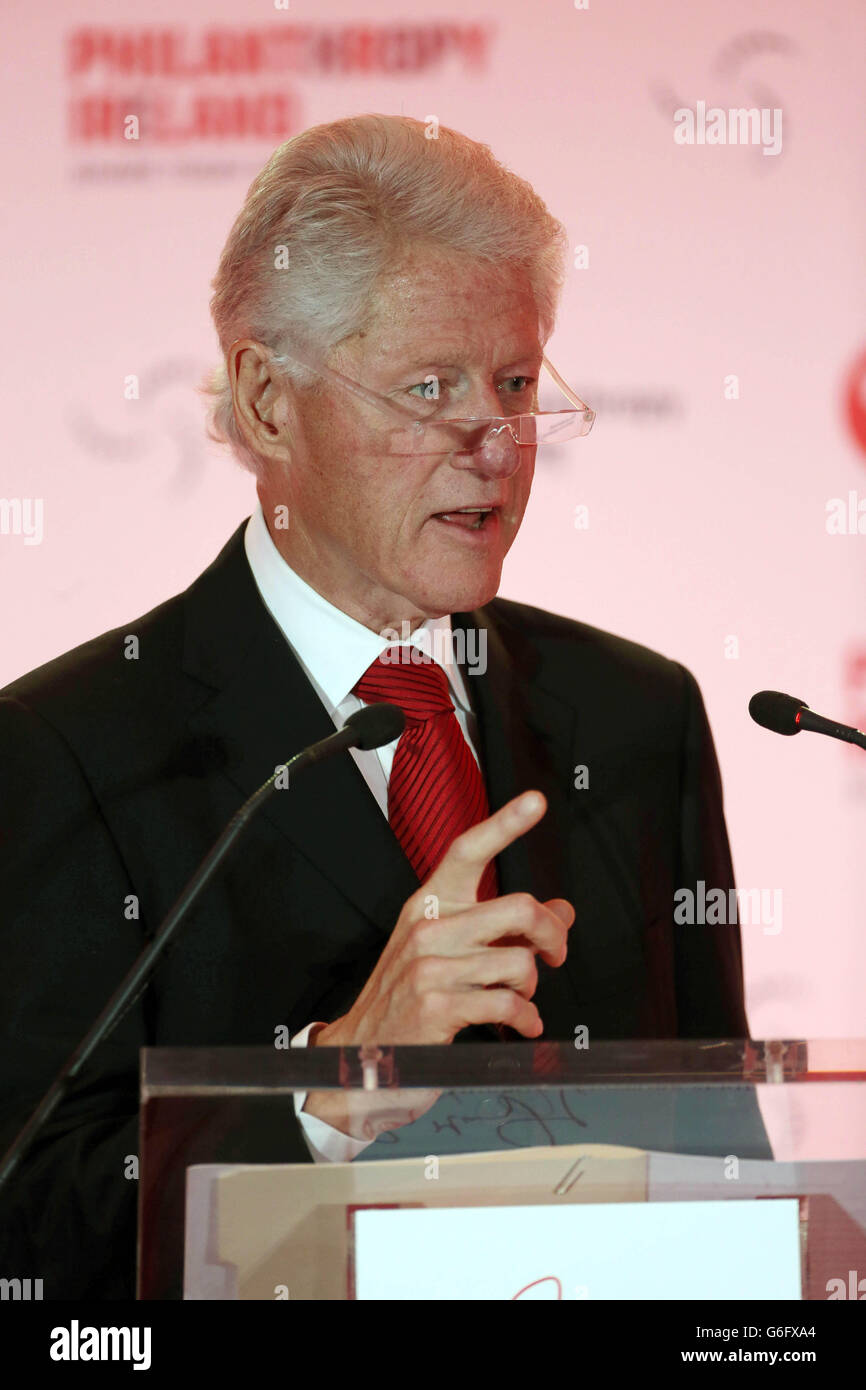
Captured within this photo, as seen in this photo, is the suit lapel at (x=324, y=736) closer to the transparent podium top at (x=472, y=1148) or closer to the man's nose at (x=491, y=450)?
the man's nose at (x=491, y=450)

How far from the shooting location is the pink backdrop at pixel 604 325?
8.00 ft

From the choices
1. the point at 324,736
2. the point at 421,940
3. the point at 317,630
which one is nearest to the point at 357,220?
the point at 317,630

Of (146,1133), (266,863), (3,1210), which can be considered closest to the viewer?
(146,1133)

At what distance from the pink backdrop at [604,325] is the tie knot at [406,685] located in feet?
2.89

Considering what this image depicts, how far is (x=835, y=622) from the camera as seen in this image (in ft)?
8.58

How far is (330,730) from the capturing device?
161cm

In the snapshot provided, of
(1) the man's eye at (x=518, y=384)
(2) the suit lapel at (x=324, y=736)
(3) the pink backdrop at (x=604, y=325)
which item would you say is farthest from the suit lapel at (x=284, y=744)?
(3) the pink backdrop at (x=604, y=325)

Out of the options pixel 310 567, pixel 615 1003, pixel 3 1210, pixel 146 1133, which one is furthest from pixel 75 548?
pixel 146 1133

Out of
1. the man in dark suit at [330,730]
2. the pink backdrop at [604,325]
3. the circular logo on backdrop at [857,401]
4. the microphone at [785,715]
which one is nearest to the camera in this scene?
the microphone at [785,715]

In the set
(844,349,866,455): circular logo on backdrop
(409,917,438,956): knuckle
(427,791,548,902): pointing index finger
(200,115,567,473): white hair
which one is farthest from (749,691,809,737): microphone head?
(844,349,866,455): circular logo on backdrop

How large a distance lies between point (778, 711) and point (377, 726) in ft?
1.13

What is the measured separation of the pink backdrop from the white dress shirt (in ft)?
2.61

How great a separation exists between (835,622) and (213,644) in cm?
132

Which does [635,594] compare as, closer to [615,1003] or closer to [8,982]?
[615,1003]
